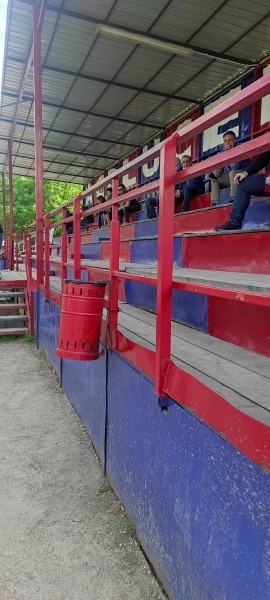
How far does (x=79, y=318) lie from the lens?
2715 millimetres

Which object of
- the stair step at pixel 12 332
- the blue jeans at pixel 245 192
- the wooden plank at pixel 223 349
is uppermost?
the blue jeans at pixel 245 192

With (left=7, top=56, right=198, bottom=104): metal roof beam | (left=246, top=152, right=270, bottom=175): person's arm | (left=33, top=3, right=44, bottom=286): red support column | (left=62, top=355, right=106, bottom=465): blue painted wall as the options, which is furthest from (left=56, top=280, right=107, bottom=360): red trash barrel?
(left=7, top=56, right=198, bottom=104): metal roof beam

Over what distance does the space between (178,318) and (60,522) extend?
172 cm

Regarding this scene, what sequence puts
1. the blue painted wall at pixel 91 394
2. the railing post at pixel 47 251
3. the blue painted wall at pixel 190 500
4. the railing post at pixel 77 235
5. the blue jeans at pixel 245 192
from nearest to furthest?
the blue painted wall at pixel 190 500 → the blue painted wall at pixel 91 394 → the blue jeans at pixel 245 192 → the railing post at pixel 77 235 → the railing post at pixel 47 251

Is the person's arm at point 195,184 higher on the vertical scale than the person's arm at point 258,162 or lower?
higher

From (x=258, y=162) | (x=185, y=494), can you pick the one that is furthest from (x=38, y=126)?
(x=185, y=494)

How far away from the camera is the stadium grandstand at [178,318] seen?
1491mm

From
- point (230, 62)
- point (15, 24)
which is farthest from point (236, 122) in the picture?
point (15, 24)

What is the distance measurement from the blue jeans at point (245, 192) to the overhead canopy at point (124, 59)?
3.94m

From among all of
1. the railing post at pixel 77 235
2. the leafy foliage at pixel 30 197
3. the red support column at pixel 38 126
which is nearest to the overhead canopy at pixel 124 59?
the red support column at pixel 38 126

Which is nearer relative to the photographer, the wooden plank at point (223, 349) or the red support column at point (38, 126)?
the wooden plank at point (223, 349)

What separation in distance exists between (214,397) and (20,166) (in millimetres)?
17077

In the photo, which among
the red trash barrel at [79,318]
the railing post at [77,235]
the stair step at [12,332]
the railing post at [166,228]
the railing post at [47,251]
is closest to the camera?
the railing post at [166,228]

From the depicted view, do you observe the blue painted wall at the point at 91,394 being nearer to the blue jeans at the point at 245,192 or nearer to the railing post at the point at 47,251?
the railing post at the point at 47,251
